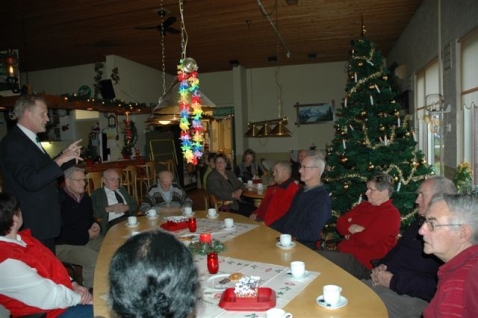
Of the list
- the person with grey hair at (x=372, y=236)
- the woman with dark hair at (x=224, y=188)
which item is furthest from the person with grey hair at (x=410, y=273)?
the woman with dark hair at (x=224, y=188)

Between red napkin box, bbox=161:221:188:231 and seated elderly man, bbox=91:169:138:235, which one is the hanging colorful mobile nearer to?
red napkin box, bbox=161:221:188:231

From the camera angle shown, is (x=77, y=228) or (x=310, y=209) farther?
(x=77, y=228)

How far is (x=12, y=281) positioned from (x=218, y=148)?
39.6ft

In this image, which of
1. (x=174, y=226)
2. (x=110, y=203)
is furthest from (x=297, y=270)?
(x=110, y=203)

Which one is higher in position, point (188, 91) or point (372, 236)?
point (188, 91)

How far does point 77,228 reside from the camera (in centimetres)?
359

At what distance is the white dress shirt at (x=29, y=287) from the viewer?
75.0 inches

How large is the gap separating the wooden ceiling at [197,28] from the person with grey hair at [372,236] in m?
3.05

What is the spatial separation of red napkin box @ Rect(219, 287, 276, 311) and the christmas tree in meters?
3.52

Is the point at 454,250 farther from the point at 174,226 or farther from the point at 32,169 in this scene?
the point at 32,169

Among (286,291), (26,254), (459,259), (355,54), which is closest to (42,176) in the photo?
(26,254)

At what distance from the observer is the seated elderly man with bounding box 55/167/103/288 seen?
3314 millimetres

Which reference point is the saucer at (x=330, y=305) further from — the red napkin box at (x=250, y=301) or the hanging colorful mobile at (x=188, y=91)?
the hanging colorful mobile at (x=188, y=91)

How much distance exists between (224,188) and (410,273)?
3374mm
